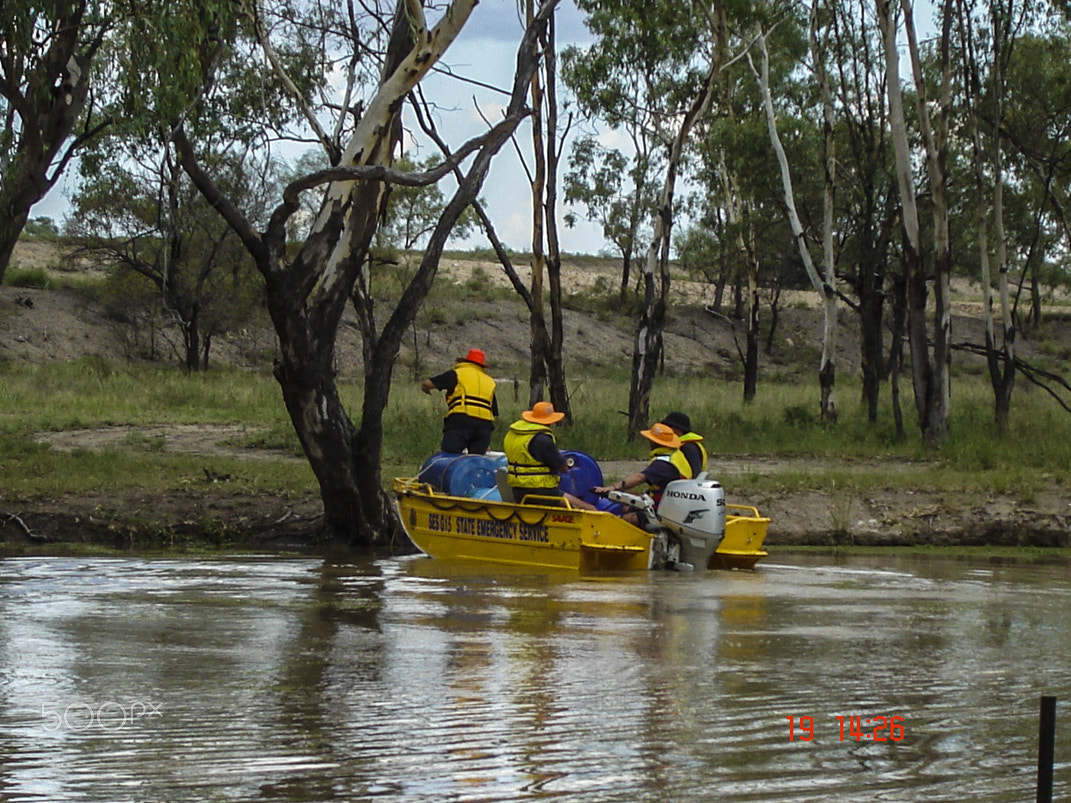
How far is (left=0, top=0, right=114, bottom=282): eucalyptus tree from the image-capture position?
14.1 metres

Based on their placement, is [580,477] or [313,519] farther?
[313,519]

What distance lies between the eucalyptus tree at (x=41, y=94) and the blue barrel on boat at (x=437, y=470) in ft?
16.9

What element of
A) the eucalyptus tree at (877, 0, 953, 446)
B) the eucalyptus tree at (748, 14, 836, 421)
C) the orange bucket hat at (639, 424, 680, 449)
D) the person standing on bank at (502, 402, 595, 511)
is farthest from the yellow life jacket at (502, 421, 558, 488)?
the eucalyptus tree at (748, 14, 836, 421)

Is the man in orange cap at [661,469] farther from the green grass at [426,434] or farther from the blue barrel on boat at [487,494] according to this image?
the green grass at [426,434]

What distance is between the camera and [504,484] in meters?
13.2

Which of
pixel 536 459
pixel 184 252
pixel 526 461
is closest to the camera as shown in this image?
pixel 536 459

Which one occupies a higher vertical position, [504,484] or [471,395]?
[471,395]

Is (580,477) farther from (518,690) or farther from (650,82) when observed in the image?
(650,82)

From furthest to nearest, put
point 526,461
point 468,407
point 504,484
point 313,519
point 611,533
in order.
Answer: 1. point 313,519
2. point 468,407
3. point 504,484
4. point 526,461
5. point 611,533

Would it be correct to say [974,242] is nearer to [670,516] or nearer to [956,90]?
[956,90]

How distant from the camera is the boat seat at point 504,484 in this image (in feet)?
43.0

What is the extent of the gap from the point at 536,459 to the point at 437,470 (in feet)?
5.54
